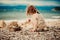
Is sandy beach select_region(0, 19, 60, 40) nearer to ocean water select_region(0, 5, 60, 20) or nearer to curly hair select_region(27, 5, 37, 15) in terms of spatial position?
ocean water select_region(0, 5, 60, 20)

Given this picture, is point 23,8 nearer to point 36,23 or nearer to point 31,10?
point 31,10

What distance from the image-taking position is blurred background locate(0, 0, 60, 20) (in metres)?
1.34

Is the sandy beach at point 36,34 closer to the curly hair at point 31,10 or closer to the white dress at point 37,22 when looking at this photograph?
the white dress at point 37,22

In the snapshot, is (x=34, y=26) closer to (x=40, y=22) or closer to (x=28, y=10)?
(x=40, y=22)

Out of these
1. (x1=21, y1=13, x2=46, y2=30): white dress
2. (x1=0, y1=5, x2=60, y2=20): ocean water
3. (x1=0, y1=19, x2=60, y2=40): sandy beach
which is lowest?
(x1=0, y1=19, x2=60, y2=40): sandy beach

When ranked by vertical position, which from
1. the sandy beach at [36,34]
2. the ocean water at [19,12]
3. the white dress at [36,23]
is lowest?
the sandy beach at [36,34]

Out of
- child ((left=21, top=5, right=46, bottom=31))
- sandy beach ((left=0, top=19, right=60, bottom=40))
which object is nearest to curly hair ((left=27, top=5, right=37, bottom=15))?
child ((left=21, top=5, right=46, bottom=31))

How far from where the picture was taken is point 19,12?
1.35 meters

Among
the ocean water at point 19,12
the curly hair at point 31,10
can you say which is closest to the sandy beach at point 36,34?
the ocean water at point 19,12

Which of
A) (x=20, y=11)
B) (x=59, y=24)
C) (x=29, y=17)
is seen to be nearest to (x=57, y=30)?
(x=59, y=24)

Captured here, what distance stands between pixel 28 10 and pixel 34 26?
20 centimetres

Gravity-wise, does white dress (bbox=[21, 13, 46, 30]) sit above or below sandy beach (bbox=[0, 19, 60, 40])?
above

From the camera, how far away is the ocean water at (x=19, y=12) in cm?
134

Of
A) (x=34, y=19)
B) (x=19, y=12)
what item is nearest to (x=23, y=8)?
(x=19, y=12)
